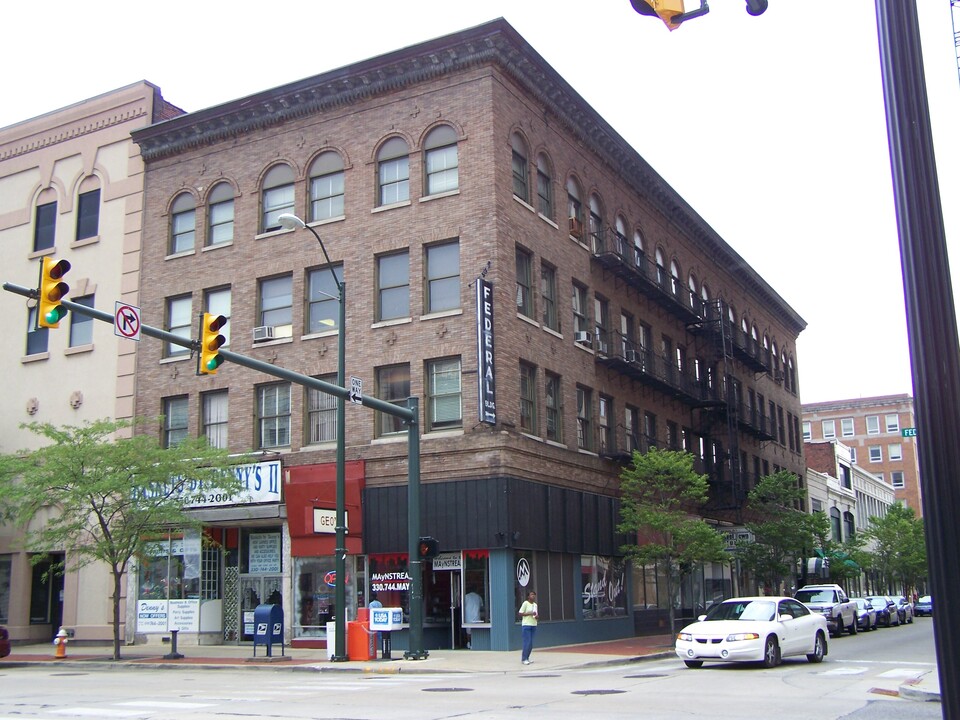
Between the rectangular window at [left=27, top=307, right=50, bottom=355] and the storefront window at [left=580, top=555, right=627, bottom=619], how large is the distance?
20.4 meters

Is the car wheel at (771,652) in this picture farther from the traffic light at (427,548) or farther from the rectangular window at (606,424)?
the rectangular window at (606,424)

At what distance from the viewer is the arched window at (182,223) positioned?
34.7m

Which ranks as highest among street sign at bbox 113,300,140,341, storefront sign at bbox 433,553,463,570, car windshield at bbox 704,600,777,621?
street sign at bbox 113,300,140,341

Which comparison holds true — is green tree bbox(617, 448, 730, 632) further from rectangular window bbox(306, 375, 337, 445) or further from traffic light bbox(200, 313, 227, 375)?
traffic light bbox(200, 313, 227, 375)

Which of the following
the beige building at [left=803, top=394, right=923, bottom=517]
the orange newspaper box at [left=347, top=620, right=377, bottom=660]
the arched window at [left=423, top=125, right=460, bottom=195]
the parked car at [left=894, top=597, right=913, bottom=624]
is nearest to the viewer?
the orange newspaper box at [left=347, top=620, right=377, bottom=660]

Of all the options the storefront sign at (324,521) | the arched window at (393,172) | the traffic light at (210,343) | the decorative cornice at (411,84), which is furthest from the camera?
the arched window at (393,172)

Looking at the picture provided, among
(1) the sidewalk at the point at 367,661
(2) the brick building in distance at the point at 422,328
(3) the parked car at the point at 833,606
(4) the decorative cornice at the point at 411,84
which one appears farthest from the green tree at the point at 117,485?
(3) the parked car at the point at 833,606

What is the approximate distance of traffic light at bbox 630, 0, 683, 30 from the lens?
5578mm

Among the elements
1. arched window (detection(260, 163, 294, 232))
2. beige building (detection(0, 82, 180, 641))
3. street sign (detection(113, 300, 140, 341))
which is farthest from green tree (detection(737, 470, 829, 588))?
street sign (detection(113, 300, 140, 341))

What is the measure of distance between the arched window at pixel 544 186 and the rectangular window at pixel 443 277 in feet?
12.7

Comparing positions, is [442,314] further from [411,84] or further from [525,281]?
[411,84]

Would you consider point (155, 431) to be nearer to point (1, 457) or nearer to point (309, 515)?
point (1, 457)

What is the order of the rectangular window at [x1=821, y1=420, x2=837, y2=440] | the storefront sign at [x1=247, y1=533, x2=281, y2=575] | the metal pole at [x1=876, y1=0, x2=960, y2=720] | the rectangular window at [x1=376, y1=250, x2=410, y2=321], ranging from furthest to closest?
the rectangular window at [x1=821, y1=420, x2=837, y2=440] < the storefront sign at [x1=247, y1=533, x2=281, y2=575] < the rectangular window at [x1=376, y1=250, x2=410, y2=321] < the metal pole at [x1=876, y1=0, x2=960, y2=720]

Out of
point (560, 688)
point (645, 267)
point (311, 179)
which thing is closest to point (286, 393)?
point (311, 179)
